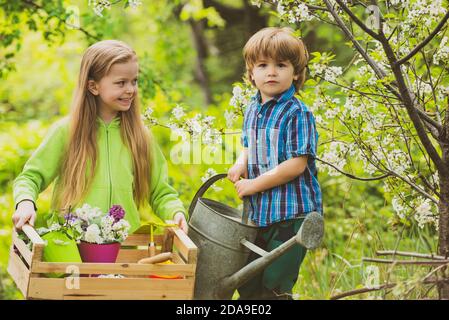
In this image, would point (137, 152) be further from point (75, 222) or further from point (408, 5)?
point (408, 5)

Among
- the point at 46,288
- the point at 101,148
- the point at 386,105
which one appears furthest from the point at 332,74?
the point at 46,288

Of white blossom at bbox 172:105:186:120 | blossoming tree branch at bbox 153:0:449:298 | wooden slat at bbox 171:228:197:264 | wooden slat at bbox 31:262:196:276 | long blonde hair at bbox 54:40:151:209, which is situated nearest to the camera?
wooden slat at bbox 31:262:196:276

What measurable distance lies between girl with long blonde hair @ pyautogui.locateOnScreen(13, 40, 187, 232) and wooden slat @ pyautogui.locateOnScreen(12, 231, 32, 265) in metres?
0.21

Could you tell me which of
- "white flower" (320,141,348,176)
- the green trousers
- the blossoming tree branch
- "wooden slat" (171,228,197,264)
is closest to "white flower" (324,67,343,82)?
the blossoming tree branch

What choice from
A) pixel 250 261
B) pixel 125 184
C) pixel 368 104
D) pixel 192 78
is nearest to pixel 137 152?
pixel 125 184

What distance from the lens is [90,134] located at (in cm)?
278

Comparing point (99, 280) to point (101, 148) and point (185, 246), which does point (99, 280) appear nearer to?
point (185, 246)

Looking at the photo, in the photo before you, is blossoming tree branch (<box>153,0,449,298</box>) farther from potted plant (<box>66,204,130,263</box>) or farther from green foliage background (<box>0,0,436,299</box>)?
potted plant (<box>66,204,130,263</box>)

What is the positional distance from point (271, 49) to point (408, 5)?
1.97ft

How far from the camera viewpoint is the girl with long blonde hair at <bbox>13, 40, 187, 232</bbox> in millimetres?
2723

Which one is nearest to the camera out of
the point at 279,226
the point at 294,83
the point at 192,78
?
the point at 279,226

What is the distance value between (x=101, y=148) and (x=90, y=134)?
64 mm

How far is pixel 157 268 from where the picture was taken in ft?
7.67
